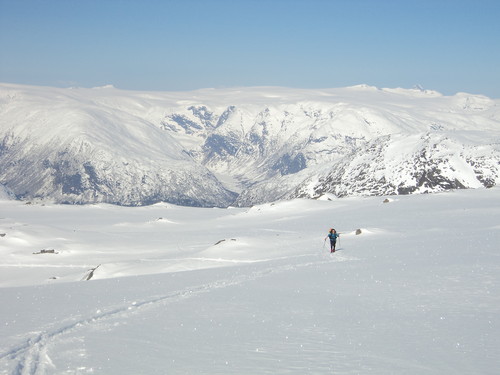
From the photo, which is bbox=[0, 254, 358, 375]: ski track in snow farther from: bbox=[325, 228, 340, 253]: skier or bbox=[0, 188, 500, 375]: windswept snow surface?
bbox=[325, 228, 340, 253]: skier

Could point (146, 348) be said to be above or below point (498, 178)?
below

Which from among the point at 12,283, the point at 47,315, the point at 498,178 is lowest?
the point at 12,283

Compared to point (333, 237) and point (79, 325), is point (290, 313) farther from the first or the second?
point (333, 237)

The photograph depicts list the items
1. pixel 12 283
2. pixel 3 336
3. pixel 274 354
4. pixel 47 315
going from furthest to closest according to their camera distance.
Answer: pixel 12 283, pixel 47 315, pixel 3 336, pixel 274 354

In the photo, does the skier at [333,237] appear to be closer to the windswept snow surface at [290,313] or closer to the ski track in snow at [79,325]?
the windswept snow surface at [290,313]

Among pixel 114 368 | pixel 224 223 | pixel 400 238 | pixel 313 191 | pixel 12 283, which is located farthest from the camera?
pixel 313 191

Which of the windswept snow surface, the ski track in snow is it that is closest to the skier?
the windswept snow surface

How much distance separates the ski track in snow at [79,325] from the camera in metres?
12.7

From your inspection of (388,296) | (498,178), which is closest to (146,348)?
(388,296)

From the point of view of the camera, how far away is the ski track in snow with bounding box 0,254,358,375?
12742 millimetres

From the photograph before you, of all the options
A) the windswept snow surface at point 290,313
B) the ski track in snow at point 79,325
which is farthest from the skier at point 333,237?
the ski track in snow at point 79,325

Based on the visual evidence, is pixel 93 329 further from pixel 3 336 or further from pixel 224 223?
pixel 224 223

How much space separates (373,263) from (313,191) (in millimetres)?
152407

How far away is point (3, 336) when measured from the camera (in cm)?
1510
